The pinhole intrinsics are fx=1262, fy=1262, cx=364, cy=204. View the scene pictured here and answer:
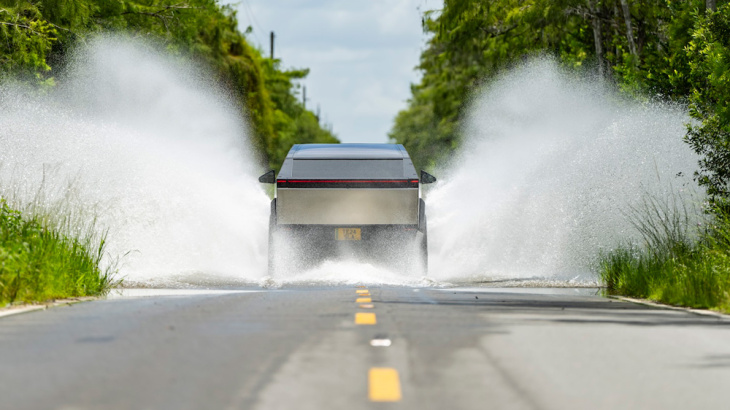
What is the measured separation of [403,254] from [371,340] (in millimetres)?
10845

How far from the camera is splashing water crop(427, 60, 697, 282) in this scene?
22.3 meters

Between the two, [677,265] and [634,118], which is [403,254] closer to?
[677,265]

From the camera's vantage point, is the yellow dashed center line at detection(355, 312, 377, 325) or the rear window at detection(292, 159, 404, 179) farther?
the rear window at detection(292, 159, 404, 179)

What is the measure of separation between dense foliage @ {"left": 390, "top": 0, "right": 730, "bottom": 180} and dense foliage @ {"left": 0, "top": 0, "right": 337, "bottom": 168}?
7786mm

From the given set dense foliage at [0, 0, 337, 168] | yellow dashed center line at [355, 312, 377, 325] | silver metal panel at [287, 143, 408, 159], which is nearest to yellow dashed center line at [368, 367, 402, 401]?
yellow dashed center line at [355, 312, 377, 325]

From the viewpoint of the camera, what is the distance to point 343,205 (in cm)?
1980

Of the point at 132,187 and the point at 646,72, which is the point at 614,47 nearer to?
the point at 646,72

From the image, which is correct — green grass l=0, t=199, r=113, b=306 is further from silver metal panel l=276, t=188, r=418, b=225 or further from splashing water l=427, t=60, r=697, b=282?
splashing water l=427, t=60, r=697, b=282

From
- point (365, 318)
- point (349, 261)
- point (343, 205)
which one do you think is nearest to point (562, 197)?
point (349, 261)

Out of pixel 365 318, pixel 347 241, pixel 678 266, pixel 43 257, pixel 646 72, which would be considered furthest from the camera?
pixel 646 72

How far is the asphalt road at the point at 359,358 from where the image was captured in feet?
22.0

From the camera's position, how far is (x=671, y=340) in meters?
9.58

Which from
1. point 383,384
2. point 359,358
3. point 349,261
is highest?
point 349,261

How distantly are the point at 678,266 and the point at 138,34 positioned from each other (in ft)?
81.2
